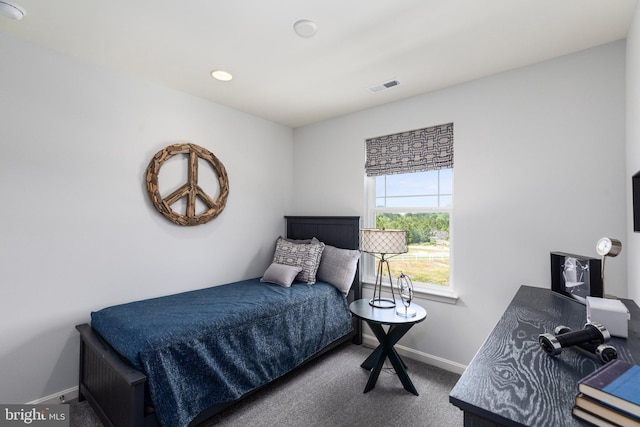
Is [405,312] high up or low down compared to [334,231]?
down

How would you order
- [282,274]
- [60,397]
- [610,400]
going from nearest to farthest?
[610,400]
[60,397]
[282,274]

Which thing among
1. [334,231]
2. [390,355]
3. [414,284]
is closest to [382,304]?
[390,355]

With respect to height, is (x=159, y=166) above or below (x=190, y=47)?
below

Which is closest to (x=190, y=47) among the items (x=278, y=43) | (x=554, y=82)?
(x=278, y=43)

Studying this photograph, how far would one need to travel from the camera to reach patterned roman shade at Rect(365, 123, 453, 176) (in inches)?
110

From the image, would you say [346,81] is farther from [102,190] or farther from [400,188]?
[102,190]

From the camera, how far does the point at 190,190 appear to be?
2.88 meters

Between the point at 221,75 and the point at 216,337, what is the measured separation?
205 cm

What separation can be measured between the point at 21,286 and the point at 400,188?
315 cm

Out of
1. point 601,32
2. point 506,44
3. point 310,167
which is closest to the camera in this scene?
point 601,32

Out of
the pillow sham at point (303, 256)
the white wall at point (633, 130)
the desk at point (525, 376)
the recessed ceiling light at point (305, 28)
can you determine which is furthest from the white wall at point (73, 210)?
the white wall at point (633, 130)

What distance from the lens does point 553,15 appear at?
5.90 feet

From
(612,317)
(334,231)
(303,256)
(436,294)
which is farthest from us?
(334,231)

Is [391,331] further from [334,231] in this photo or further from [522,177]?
[522,177]
